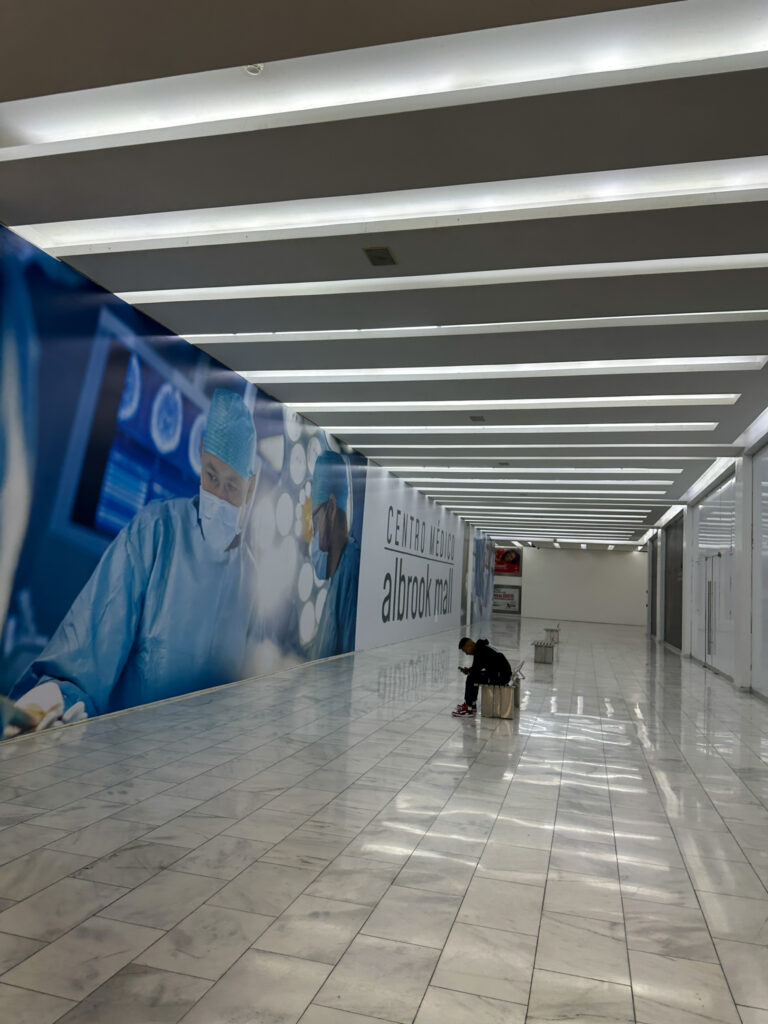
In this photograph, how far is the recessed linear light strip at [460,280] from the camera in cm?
611

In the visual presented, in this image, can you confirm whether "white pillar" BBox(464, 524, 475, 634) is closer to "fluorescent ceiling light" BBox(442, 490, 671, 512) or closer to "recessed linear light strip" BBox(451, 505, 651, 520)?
"recessed linear light strip" BBox(451, 505, 651, 520)

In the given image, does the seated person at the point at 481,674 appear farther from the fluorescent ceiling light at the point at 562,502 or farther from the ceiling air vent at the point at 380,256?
the fluorescent ceiling light at the point at 562,502

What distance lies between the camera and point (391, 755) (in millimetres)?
6902

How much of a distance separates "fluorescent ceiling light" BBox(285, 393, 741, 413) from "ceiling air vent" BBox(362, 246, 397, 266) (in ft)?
14.5

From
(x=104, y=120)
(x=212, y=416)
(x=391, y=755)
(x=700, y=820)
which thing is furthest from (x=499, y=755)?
(x=104, y=120)

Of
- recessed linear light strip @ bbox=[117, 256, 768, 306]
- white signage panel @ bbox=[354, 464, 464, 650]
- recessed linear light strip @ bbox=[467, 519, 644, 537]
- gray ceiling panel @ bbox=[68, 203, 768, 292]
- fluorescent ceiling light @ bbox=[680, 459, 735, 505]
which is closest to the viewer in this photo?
gray ceiling panel @ bbox=[68, 203, 768, 292]

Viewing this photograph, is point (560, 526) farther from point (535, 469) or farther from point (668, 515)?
point (535, 469)

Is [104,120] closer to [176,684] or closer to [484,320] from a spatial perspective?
[484,320]

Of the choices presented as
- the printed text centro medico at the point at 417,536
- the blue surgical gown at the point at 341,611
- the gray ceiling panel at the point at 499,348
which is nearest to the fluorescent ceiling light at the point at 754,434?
the gray ceiling panel at the point at 499,348

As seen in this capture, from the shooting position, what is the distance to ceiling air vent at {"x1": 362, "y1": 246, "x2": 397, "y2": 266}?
6113mm

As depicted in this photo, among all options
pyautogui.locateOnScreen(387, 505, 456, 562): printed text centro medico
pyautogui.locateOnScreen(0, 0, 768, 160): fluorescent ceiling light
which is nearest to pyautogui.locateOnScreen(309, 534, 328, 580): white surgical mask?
pyautogui.locateOnScreen(387, 505, 456, 562): printed text centro medico

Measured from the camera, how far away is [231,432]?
406 inches

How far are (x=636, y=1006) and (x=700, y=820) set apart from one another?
2963mm

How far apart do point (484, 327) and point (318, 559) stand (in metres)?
6.89
